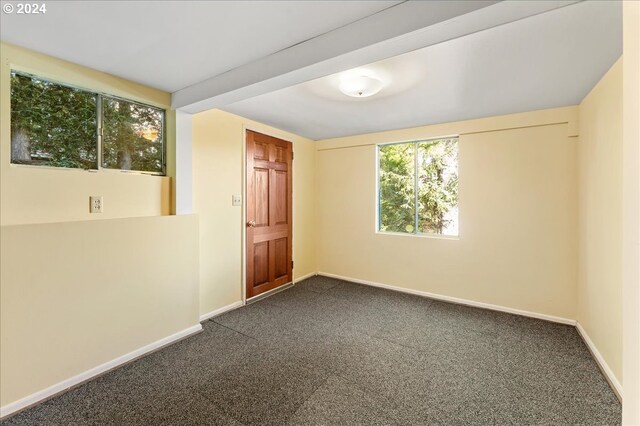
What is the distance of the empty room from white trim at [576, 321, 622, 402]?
0.05ft

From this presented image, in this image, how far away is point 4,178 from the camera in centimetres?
173

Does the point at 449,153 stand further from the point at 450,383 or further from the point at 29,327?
the point at 29,327

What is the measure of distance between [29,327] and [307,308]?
7.82 ft

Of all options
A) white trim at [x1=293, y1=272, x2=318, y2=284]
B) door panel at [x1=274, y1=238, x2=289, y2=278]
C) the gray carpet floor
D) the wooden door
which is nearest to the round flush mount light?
the wooden door

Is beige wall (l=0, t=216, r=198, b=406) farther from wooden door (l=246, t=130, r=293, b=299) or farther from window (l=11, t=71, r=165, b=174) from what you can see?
wooden door (l=246, t=130, r=293, b=299)

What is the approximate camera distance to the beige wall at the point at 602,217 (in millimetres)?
1950

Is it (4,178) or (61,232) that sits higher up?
(4,178)

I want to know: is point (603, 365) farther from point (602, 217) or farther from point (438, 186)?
point (438, 186)

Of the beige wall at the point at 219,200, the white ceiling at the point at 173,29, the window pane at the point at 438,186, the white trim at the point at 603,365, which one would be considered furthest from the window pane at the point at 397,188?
the white ceiling at the point at 173,29

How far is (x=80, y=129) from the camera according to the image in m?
2.12

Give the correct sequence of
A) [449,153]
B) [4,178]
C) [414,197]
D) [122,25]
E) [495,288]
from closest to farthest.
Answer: [122,25], [4,178], [495,288], [449,153], [414,197]

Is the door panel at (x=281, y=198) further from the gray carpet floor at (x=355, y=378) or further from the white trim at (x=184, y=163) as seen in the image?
the gray carpet floor at (x=355, y=378)

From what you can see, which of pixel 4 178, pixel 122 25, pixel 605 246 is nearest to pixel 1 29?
pixel 122 25

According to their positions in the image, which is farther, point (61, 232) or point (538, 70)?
point (538, 70)
